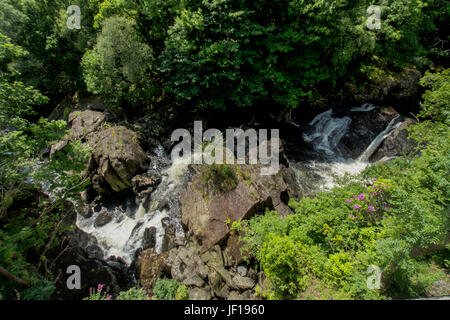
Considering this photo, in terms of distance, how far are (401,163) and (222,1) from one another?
955 centimetres

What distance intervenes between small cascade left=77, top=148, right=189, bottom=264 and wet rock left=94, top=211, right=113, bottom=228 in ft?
0.21

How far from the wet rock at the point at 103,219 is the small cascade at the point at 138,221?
0.06m

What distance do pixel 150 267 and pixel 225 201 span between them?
3626mm

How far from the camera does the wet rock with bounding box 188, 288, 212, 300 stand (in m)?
5.44

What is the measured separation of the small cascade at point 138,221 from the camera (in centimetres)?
840

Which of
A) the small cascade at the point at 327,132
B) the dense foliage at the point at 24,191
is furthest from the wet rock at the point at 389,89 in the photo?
the dense foliage at the point at 24,191

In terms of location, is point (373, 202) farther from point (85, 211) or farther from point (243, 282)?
point (85, 211)

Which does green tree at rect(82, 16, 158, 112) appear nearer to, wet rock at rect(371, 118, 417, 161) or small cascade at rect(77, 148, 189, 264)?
small cascade at rect(77, 148, 189, 264)

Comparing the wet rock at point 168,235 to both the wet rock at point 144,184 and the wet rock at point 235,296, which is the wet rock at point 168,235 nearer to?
the wet rock at point 144,184

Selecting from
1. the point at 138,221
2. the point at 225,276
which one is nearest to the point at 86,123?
the point at 138,221

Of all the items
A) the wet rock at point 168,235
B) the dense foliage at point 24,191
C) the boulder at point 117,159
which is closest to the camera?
the dense foliage at point 24,191
